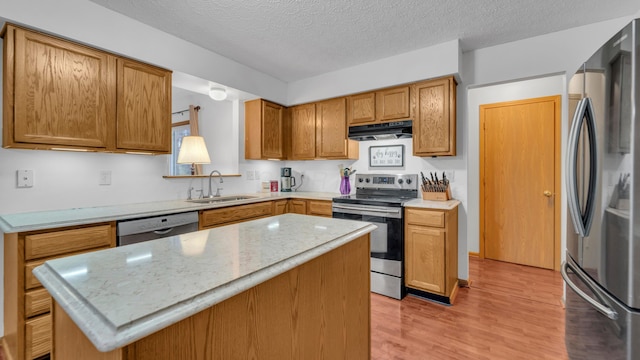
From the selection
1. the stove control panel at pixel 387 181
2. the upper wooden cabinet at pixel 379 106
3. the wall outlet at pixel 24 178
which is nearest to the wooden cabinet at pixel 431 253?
the stove control panel at pixel 387 181

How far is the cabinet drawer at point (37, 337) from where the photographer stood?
5.46 ft

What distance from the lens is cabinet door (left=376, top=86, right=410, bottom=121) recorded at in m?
3.08

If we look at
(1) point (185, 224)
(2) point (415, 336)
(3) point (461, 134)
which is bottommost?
(2) point (415, 336)

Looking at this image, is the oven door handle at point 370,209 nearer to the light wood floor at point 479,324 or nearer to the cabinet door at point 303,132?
the light wood floor at point 479,324

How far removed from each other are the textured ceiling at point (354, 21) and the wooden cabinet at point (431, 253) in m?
1.67

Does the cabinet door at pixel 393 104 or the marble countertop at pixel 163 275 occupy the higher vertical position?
the cabinet door at pixel 393 104

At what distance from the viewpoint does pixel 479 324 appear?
7.29 feet

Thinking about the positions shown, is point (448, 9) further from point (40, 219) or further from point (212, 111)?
point (40, 219)

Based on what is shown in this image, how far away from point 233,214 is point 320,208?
1027 millimetres

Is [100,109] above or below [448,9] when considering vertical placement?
below

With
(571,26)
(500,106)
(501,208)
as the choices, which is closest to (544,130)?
(500,106)

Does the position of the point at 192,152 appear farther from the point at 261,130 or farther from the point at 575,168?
the point at 575,168

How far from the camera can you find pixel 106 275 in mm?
744

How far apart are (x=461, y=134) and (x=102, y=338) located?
3.19 metres
